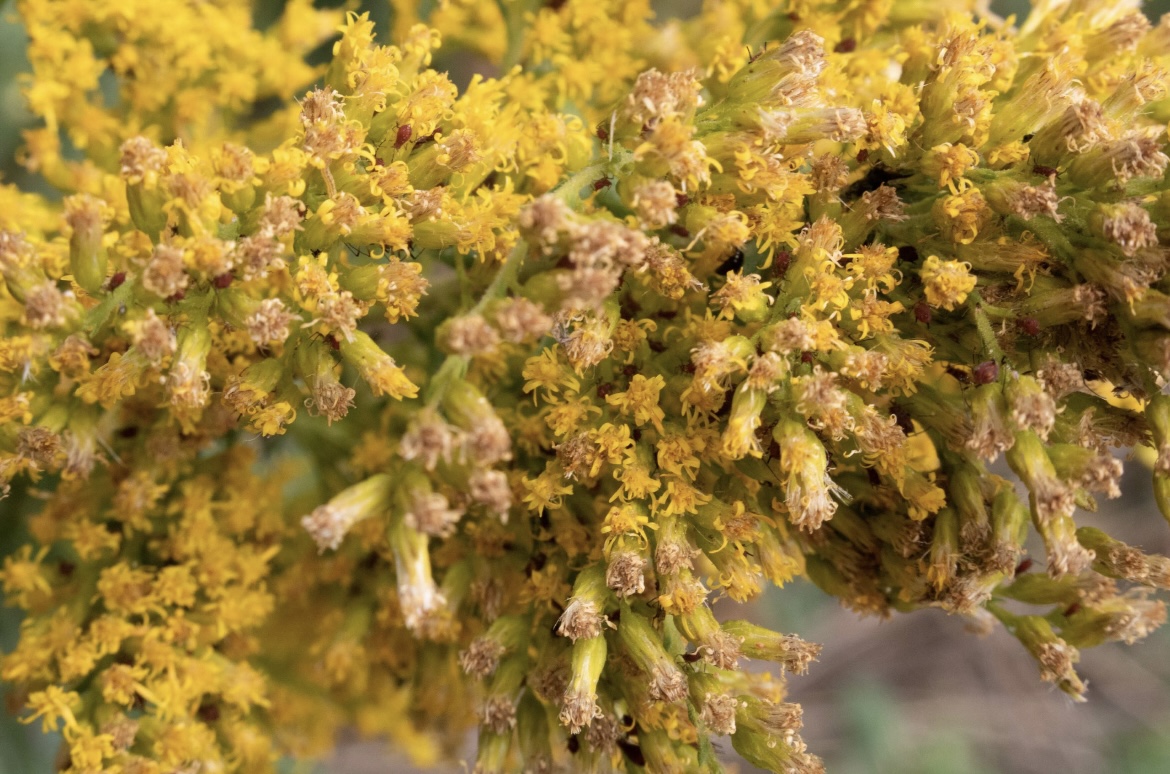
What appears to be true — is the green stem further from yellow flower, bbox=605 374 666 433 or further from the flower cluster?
yellow flower, bbox=605 374 666 433

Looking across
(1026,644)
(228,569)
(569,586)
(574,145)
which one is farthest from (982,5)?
(228,569)

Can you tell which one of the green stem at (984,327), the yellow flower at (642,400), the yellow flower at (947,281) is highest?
the yellow flower at (947,281)

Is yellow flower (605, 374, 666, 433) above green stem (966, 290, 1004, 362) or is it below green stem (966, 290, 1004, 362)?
below

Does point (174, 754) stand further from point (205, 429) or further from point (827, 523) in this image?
point (827, 523)

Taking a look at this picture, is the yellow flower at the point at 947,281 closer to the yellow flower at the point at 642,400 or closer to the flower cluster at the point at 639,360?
the flower cluster at the point at 639,360

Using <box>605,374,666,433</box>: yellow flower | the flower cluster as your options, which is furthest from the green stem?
<box>605,374,666,433</box>: yellow flower

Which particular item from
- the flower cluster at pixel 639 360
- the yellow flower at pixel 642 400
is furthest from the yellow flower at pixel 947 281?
the yellow flower at pixel 642 400

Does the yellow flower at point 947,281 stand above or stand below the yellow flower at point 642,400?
above

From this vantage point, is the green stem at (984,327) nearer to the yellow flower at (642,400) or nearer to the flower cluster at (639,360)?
the flower cluster at (639,360)

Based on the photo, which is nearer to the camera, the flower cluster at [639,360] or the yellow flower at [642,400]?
the flower cluster at [639,360]

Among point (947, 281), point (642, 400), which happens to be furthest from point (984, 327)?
point (642, 400)
